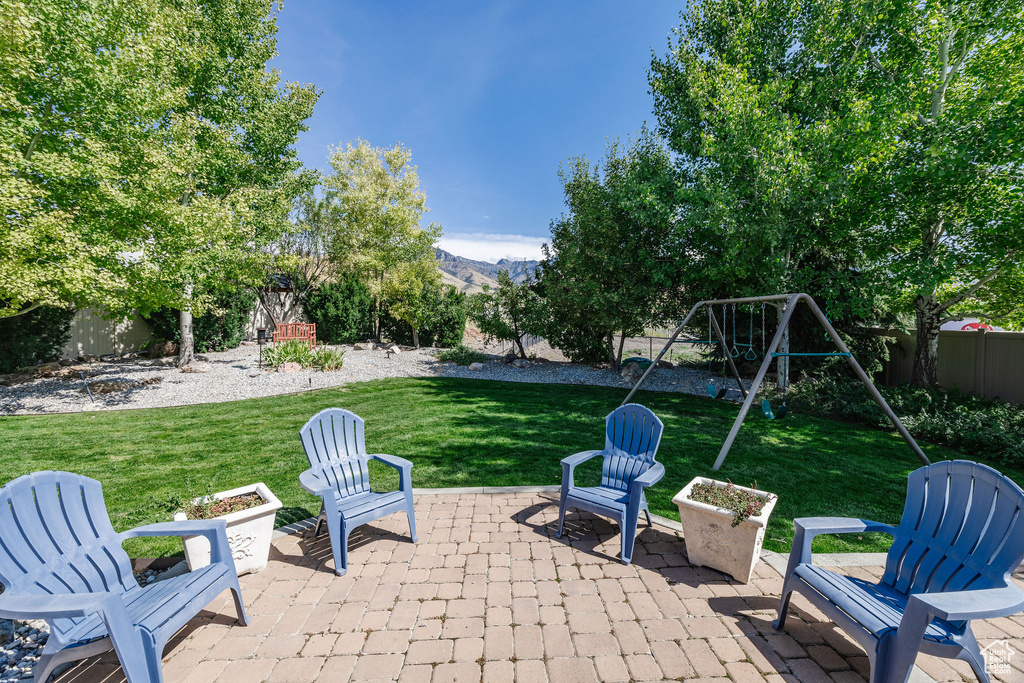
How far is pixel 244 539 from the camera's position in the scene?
3.06 meters

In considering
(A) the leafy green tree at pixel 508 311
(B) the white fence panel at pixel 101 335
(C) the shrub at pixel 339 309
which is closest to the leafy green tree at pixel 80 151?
(B) the white fence panel at pixel 101 335

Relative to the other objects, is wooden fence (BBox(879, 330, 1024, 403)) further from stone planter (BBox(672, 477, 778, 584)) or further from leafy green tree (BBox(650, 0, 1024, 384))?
stone planter (BBox(672, 477, 778, 584))

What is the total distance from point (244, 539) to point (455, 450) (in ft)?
10.0

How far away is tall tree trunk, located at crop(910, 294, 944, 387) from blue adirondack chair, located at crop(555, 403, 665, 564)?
9.16 meters

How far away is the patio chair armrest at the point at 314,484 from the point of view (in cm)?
314

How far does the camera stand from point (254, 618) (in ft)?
8.79

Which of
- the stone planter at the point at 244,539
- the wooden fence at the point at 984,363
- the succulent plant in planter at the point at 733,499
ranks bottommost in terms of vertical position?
the stone planter at the point at 244,539

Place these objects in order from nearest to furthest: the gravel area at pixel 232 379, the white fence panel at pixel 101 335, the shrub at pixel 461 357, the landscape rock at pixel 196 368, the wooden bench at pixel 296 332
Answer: the gravel area at pixel 232 379
the landscape rock at pixel 196 368
the white fence panel at pixel 101 335
the shrub at pixel 461 357
the wooden bench at pixel 296 332

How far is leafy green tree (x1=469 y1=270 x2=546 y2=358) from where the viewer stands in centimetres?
1415

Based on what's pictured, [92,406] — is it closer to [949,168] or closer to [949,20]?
[949,168]

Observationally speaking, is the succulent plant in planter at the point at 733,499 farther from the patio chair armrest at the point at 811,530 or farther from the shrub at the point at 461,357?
the shrub at the point at 461,357

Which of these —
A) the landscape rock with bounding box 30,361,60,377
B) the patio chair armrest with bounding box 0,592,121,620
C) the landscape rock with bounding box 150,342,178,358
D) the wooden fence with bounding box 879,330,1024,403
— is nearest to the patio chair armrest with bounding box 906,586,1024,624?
the patio chair armrest with bounding box 0,592,121,620

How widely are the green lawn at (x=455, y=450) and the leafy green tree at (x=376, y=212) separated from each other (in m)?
11.1

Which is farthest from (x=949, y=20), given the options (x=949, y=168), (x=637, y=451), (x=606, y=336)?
(x=637, y=451)
